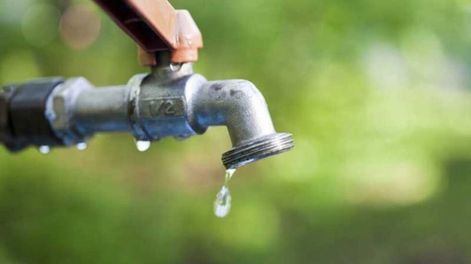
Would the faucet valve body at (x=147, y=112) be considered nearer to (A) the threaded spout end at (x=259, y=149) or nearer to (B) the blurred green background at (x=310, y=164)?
(A) the threaded spout end at (x=259, y=149)

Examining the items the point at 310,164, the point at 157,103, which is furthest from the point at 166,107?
the point at 310,164

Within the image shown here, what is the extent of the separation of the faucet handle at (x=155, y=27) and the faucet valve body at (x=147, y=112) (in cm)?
1

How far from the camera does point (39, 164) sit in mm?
1178

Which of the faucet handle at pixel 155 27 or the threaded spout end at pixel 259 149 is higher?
the faucet handle at pixel 155 27

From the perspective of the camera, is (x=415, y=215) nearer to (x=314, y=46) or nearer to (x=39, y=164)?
(x=314, y=46)

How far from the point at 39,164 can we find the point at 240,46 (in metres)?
0.41

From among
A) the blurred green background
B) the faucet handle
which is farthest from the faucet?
the blurred green background

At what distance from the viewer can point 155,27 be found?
0.44 m

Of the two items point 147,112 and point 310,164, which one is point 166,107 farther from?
point 310,164

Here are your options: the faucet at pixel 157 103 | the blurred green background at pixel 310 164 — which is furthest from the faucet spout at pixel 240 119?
the blurred green background at pixel 310 164

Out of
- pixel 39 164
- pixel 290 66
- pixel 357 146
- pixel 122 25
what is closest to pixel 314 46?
pixel 290 66

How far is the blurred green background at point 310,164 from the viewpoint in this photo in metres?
1.13

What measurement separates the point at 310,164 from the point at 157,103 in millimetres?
700

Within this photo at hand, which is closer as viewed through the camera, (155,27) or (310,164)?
(155,27)
